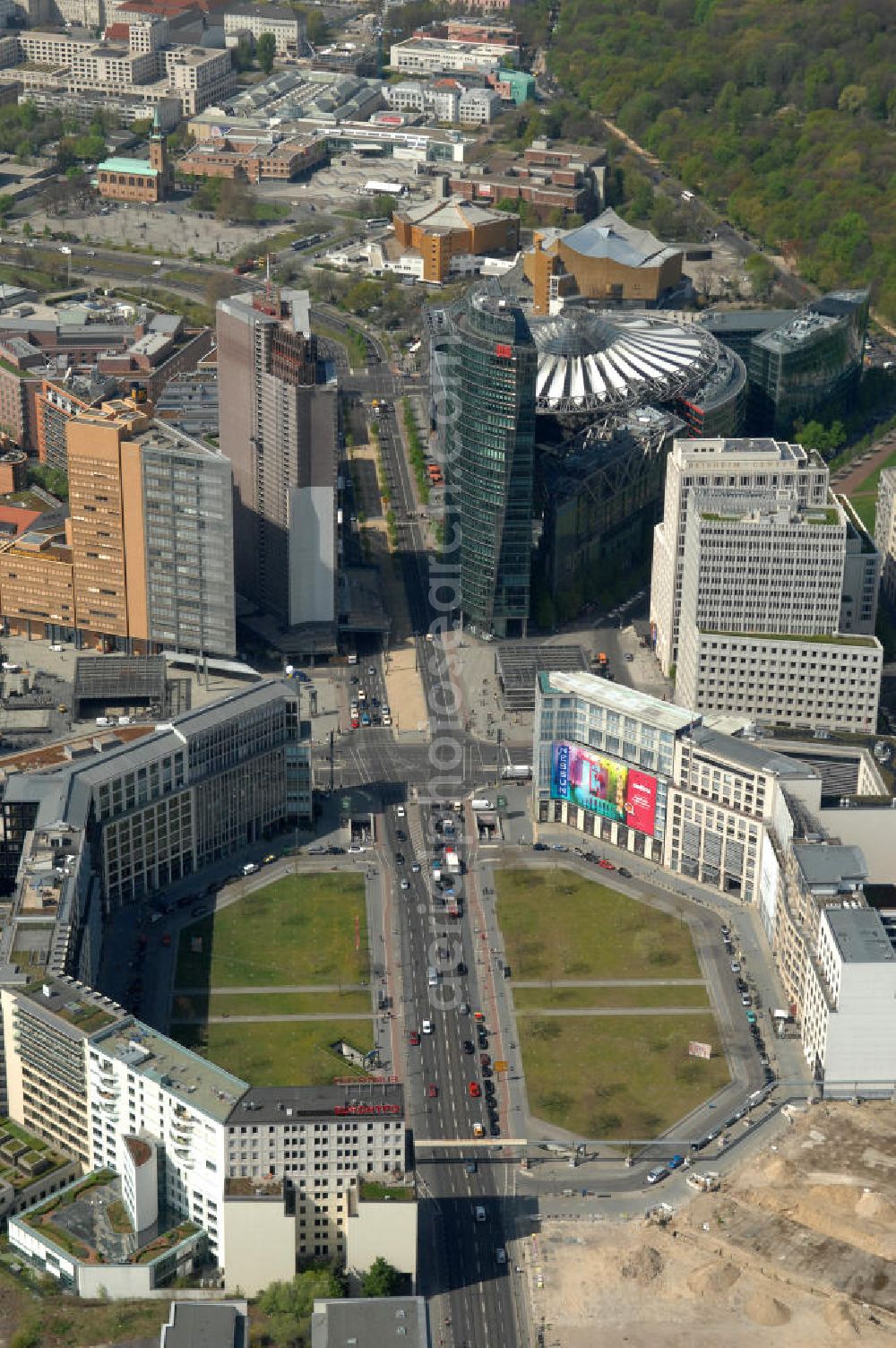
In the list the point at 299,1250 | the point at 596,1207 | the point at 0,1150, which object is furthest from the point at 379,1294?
the point at 0,1150

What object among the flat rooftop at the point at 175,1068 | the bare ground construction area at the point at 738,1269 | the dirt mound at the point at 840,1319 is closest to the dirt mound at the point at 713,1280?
the bare ground construction area at the point at 738,1269

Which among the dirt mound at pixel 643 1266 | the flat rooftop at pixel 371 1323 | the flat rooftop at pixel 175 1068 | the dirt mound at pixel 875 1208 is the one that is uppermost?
the flat rooftop at pixel 175 1068

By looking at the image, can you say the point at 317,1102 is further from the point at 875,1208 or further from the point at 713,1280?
the point at 875,1208

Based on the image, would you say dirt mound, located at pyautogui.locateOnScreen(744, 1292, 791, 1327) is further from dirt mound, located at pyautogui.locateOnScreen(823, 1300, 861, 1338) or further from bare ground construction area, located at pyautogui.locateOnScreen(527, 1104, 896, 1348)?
dirt mound, located at pyautogui.locateOnScreen(823, 1300, 861, 1338)

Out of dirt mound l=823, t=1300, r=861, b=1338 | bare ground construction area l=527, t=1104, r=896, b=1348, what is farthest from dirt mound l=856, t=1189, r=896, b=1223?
dirt mound l=823, t=1300, r=861, b=1338

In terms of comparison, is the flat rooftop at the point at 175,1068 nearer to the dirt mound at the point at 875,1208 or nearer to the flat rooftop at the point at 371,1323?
the flat rooftop at the point at 371,1323

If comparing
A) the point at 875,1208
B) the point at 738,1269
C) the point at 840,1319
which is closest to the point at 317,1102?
the point at 738,1269
